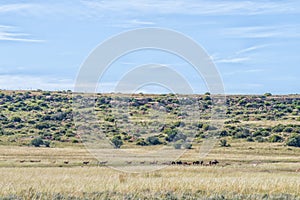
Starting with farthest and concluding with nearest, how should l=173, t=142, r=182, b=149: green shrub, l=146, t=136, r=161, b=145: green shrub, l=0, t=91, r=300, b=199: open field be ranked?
l=146, t=136, r=161, b=145: green shrub < l=173, t=142, r=182, b=149: green shrub < l=0, t=91, r=300, b=199: open field

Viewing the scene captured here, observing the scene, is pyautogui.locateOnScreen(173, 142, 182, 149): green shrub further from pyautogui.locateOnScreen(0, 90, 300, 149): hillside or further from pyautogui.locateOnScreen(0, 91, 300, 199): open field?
pyautogui.locateOnScreen(0, 91, 300, 199): open field

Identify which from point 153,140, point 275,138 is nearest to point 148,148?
point 153,140

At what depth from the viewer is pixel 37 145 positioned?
63281 millimetres

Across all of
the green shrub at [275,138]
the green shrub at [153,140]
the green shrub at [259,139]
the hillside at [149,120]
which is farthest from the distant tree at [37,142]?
the green shrub at [275,138]

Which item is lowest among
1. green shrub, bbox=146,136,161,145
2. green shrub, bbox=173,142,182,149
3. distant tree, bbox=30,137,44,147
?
distant tree, bbox=30,137,44,147

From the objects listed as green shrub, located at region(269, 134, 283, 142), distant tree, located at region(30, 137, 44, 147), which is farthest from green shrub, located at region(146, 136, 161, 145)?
green shrub, located at region(269, 134, 283, 142)

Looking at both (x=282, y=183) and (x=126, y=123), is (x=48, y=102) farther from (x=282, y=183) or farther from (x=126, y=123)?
(x=282, y=183)

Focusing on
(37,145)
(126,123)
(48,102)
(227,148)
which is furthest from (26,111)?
(227,148)

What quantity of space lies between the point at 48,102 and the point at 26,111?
11.3m

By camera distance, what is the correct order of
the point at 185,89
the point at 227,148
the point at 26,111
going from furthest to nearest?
the point at 26,111 < the point at 227,148 < the point at 185,89

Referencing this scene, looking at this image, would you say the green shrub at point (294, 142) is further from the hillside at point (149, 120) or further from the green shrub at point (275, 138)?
the green shrub at point (275, 138)

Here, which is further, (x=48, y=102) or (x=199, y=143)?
(x=48, y=102)

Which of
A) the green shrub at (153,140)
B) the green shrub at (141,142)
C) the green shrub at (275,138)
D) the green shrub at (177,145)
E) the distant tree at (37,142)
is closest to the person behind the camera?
the green shrub at (177,145)

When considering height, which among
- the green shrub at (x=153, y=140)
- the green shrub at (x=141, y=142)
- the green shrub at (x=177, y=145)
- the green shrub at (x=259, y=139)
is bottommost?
the green shrub at (x=141, y=142)
